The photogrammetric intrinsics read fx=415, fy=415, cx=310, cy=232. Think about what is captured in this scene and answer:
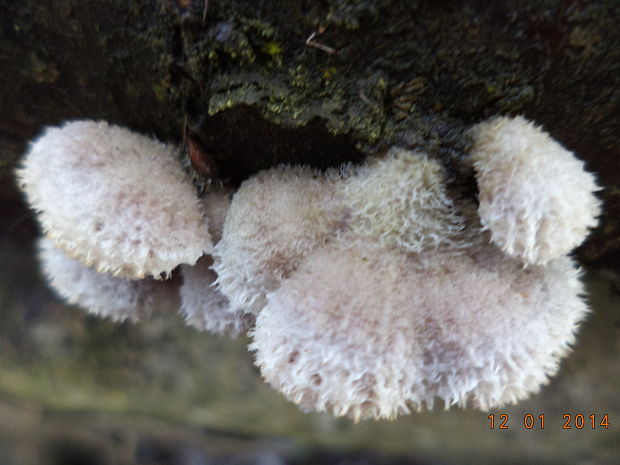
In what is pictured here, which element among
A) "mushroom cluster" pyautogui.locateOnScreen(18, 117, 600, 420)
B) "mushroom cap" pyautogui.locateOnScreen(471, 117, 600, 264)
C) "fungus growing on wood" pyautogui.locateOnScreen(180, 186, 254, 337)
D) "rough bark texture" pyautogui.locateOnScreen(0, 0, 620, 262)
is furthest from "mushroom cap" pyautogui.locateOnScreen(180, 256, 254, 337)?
"mushroom cap" pyautogui.locateOnScreen(471, 117, 600, 264)

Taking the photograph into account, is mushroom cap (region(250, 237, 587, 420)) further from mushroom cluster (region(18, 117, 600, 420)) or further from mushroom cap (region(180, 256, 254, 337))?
mushroom cap (region(180, 256, 254, 337))

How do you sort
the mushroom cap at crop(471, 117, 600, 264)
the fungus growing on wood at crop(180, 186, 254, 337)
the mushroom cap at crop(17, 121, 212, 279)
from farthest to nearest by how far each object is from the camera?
the fungus growing on wood at crop(180, 186, 254, 337) < the mushroom cap at crop(17, 121, 212, 279) < the mushroom cap at crop(471, 117, 600, 264)

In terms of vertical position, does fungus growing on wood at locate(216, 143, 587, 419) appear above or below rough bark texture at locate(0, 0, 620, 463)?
below

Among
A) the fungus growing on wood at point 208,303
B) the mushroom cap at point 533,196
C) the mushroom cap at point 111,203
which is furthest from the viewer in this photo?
the fungus growing on wood at point 208,303

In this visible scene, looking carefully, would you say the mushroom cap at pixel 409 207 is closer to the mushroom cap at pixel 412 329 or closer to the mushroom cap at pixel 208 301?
the mushroom cap at pixel 412 329

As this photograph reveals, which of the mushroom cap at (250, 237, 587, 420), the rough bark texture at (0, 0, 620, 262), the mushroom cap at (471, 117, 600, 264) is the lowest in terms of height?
the mushroom cap at (250, 237, 587, 420)

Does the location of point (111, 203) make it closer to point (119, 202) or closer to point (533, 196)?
point (119, 202)

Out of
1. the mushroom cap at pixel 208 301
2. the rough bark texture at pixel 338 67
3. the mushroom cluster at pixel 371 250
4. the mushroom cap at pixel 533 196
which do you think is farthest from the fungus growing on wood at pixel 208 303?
the mushroom cap at pixel 533 196

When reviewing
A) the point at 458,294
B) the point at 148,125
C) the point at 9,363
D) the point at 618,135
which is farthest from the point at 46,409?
the point at 618,135

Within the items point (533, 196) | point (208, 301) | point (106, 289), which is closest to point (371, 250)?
point (533, 196)
